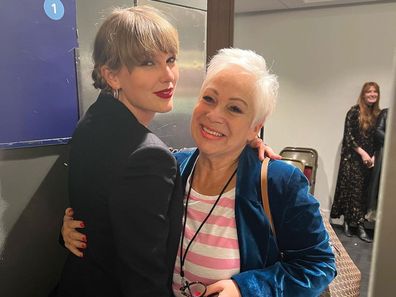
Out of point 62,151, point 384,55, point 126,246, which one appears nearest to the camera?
point 126,246

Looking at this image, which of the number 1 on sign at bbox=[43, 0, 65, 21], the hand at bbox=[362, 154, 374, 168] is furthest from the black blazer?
the hand at bbox=[362, 154, 374, 168]

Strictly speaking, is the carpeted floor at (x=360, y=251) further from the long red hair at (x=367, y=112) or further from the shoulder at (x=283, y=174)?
the shoulder at (x=283, y=174)

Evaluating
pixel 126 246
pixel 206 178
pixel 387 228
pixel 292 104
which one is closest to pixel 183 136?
pixel 206 178

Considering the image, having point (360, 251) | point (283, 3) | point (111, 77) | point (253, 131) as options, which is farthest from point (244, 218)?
point (283, 3)

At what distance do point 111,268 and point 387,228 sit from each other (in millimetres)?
727

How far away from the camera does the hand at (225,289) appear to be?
88 cm

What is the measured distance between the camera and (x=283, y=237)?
93 centimetres

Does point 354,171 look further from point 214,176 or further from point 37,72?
point 37,72

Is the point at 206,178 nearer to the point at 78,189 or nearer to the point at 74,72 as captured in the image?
the point at 78,189

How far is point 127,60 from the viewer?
2.73 feet

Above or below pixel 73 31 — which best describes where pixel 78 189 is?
below

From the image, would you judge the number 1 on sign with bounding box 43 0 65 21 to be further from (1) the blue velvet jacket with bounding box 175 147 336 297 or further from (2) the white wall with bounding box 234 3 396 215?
(2) the white wall with bounding box 234 3 396 215

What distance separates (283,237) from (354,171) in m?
3.28

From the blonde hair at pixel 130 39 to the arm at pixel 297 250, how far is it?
476mm
